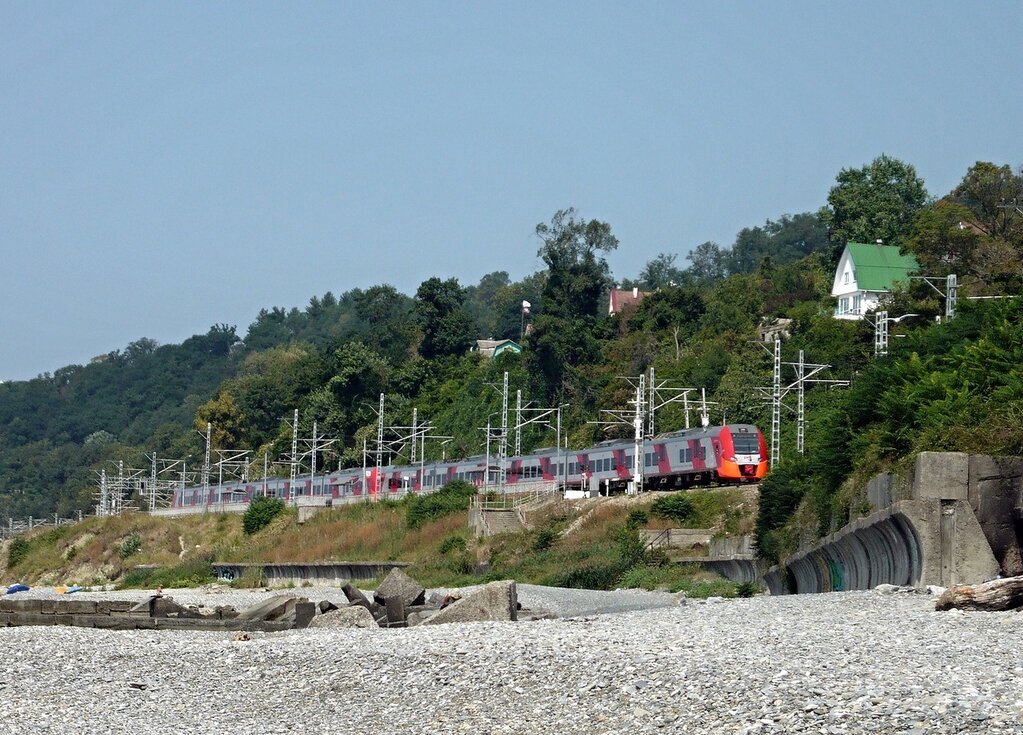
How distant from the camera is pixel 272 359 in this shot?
568 ft

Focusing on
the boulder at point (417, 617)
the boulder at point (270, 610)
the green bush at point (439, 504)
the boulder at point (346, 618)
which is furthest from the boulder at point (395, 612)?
the green bush at point (439, 504)

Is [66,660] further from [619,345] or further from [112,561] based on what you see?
[619,345]

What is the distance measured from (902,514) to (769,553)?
15239 mm

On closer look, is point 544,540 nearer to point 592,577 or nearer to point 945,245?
point 592,577

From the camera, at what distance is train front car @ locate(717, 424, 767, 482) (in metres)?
56.5

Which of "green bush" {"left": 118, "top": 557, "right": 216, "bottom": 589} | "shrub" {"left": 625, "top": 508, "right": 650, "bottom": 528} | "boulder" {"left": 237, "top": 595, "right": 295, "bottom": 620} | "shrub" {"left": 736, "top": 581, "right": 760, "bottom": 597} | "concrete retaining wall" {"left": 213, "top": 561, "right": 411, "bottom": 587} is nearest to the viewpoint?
"boulder" {"left": 237, "top": 595, "right": 295, "bottom": 620}

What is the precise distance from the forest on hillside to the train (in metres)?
4.00

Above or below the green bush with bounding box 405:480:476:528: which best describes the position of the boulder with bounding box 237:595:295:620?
below

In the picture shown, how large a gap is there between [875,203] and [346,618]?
7983 centimetres

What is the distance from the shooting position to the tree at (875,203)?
9844 centimetres

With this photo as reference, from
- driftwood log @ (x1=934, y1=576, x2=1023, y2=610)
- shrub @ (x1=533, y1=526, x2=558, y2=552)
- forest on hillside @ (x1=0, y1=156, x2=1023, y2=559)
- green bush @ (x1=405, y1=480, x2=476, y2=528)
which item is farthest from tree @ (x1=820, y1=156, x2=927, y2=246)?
driftwood log @ (x1=934, y1=576, x2=1023, y2=610)

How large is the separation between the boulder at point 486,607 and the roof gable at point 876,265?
215 feet

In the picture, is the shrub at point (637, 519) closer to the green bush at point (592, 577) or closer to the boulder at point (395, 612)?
the green bush at point (592, 577)

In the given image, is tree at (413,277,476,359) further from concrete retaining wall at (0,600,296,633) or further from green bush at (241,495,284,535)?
concrete retaining wall at (0,600,296,633)
